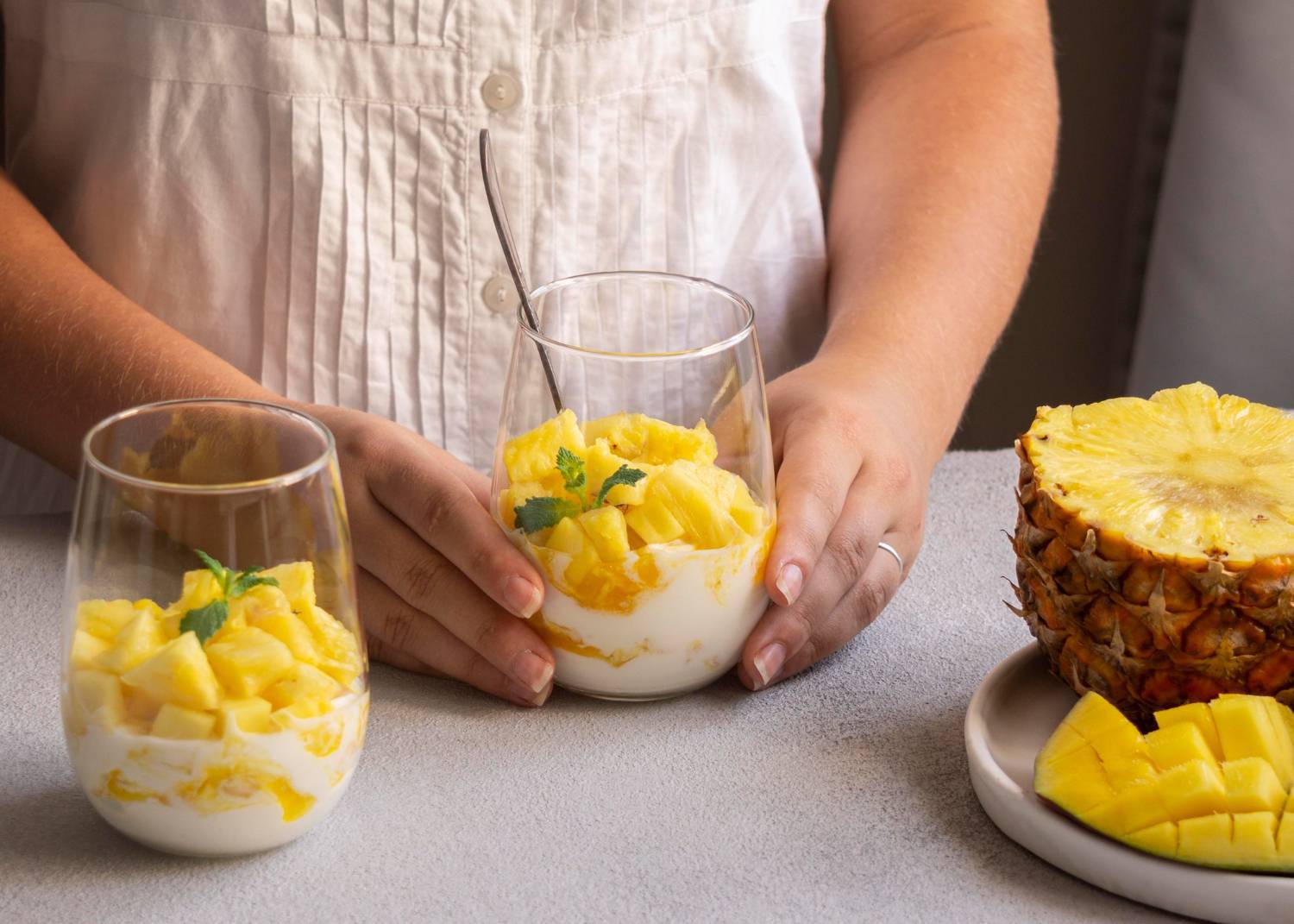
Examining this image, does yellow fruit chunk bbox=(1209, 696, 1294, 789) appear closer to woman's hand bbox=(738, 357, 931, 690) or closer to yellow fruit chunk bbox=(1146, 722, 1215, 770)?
yellow fruit chunk bbox=(1146, 722, 1215, 770)

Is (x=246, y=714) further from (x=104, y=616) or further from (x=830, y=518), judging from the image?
(x=830, y=518)

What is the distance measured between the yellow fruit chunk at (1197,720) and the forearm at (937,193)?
0.35 meters

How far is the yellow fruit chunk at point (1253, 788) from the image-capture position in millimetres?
617

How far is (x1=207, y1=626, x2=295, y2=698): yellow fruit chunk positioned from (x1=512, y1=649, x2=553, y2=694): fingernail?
0.58 feet

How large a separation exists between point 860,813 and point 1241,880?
179 millimetres

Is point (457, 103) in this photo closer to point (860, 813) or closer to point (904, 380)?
point (904, 380)

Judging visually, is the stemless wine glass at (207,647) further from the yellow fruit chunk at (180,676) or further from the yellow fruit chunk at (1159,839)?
the yellow fruit chunk at (1159,839)

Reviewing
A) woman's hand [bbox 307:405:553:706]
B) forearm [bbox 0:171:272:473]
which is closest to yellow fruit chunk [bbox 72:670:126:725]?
woman's hand [bbox 307:405:553:706]

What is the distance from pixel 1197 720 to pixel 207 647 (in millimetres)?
457

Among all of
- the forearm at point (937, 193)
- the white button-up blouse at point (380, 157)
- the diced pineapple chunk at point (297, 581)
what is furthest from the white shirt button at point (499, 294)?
the diced pineapple chunk at point (297, 581)

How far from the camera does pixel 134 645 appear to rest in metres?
0.60

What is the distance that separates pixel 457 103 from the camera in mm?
1051

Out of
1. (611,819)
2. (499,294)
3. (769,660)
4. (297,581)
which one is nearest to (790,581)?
(769,660)

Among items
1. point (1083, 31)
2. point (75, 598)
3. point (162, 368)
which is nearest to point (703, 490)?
point (75, 598)
